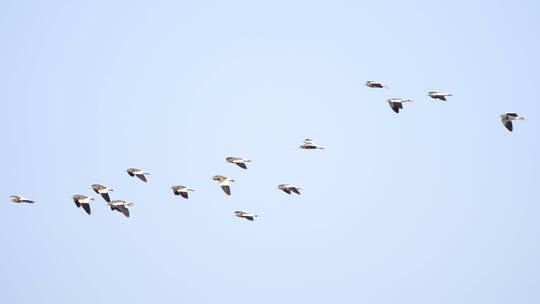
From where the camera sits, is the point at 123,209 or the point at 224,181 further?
the point at 224,181

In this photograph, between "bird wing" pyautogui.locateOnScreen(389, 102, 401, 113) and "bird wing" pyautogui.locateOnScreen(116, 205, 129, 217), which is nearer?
"bird wing" pyautogui.locateOnScreen(116, 205, 129, 217)

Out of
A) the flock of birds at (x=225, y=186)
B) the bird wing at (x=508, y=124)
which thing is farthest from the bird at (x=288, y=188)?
the bird wing at (x=508, y=124)

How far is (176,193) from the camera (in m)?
135

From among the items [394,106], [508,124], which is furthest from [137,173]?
[508,124]

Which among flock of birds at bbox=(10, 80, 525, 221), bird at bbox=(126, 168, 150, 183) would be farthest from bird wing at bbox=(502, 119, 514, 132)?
bird at bbox=(126, 168, 150, 183)

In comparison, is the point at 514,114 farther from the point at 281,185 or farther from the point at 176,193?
the point at 176,193

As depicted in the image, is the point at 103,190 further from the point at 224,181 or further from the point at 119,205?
the point at 224,181

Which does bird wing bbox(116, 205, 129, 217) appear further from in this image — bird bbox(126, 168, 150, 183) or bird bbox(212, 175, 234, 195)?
bird bbox(212, 175, 234, 195)

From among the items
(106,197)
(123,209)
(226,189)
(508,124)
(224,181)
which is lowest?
(123,209)

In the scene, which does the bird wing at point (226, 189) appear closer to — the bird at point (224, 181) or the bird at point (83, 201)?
the bird at point (224, 181)

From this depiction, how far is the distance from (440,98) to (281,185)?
1883 cm

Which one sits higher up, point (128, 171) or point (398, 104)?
point (398, 104)

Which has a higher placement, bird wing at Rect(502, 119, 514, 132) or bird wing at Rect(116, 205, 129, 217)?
bird wing at Rect(502, 119, 514, 132)

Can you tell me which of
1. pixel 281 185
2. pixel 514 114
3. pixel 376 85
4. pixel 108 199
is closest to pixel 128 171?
pixel 108 199
